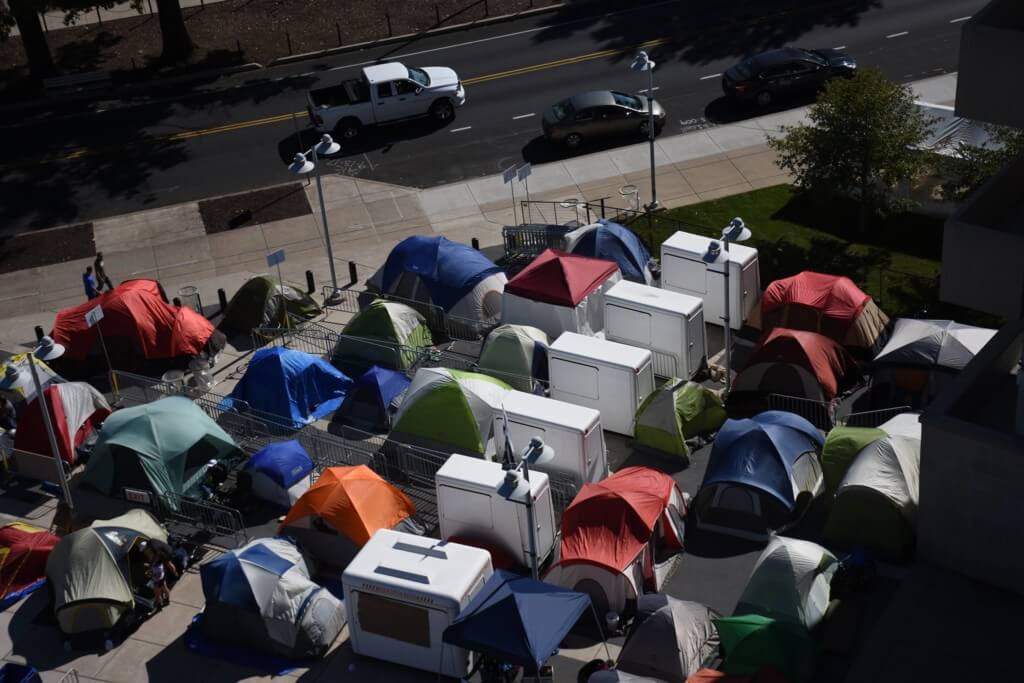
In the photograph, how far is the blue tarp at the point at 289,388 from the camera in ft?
99.2

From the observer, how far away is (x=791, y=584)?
23078 millimetres

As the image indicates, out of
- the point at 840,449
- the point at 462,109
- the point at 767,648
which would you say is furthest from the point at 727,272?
the point at 462,109

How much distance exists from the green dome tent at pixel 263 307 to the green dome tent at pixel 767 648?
15.5 metres

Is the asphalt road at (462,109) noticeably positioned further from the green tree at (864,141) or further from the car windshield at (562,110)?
the green tree at (864,141)

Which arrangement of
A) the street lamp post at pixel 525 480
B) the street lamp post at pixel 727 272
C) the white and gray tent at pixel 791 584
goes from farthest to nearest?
the street lamp post at pixel 727 272 < the white and gray tent at pixel 791 584 < the street lamp post at pixel 525 480

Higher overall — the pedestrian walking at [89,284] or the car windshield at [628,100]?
the car windshield at [628,100]

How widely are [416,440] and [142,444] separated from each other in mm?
5542

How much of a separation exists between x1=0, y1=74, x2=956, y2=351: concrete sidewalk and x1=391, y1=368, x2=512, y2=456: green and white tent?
8.09m

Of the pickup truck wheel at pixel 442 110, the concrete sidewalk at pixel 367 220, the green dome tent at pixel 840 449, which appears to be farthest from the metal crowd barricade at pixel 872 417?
the pickup truck wheel at pixel 442 110

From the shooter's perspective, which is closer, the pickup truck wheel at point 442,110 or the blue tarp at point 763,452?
the blue tarp at point 763,452

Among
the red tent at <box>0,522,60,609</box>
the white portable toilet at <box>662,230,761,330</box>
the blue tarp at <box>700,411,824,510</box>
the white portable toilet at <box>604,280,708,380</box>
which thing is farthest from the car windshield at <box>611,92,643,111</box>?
the red tent at <box>0,522,60,609</box>

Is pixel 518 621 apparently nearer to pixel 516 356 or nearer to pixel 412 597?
pixel 412 597

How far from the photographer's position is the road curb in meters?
48.6

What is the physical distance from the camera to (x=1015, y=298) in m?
19.9
